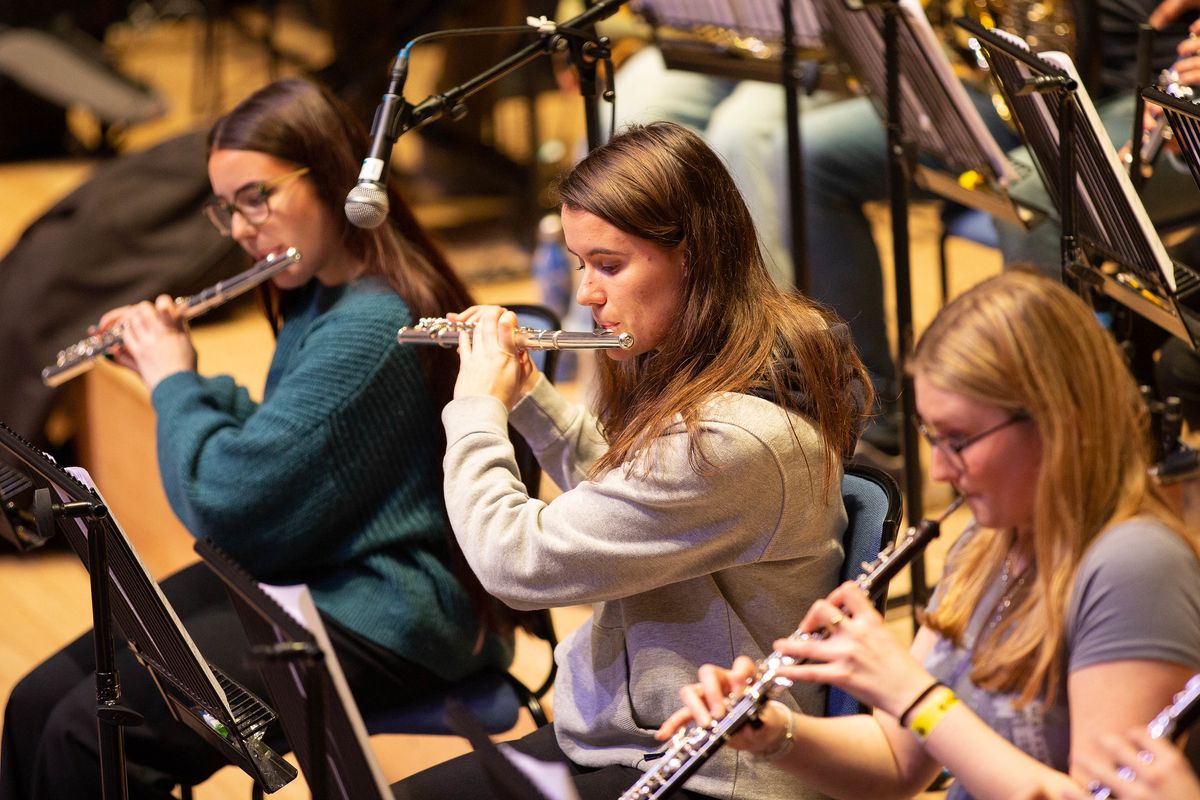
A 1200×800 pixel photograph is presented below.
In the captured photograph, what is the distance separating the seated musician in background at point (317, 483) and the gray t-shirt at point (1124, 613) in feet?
3.22

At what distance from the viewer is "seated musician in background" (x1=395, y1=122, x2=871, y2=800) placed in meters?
1.42

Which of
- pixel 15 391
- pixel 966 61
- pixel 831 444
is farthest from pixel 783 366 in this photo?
pixel 15 391

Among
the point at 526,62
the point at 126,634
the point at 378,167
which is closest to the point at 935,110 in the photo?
the point at 526,62

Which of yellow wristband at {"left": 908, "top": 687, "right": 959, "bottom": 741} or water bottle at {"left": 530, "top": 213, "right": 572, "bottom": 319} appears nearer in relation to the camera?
yellow wristband at {"left": 908, "top": 687, "right": 959, "bottom": 741}

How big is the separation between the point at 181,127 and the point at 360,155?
409 cm

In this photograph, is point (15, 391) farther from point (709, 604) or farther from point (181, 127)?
point (181, 127)

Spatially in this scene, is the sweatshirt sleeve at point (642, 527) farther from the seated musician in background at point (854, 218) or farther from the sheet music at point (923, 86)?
the seated musician in background at point (854, 218)

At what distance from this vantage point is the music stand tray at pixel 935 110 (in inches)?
84.7

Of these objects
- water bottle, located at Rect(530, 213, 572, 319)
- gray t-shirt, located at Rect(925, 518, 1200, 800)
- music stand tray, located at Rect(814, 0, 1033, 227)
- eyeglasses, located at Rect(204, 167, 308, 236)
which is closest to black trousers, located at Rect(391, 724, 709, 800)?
gray t-shirt, located at Rect(925, 518, 1200, 800)

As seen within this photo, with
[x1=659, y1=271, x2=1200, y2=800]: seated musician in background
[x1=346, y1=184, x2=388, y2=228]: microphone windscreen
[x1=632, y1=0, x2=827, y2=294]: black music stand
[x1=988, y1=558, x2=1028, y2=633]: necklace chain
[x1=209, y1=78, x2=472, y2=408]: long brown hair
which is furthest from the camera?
[x1=632, y1=0, x2=827, y2=294]: black music stand

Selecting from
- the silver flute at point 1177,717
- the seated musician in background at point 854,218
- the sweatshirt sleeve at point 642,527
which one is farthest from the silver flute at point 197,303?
the silver flute at point 1177,717

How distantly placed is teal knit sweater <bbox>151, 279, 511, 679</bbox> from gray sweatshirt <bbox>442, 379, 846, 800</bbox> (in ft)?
1.18

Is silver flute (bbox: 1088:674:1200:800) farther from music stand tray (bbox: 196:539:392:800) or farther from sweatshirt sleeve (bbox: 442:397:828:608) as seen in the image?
music stand tray (bbox: 196:539:392:800)

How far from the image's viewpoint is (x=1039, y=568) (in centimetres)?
114
